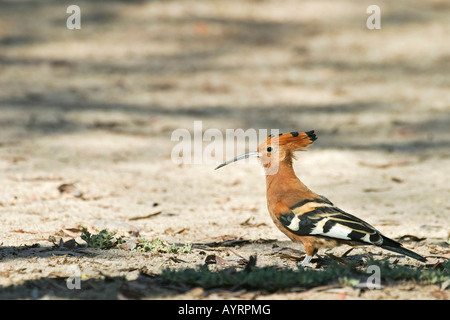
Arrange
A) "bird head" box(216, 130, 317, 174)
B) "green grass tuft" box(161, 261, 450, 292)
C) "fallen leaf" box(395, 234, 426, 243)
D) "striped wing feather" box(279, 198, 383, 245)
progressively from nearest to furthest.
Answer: "green grass tuft" box(161, 261, 450, 292), "striped wing feather" box(279, 198, 383, 245), "bird head" box(216, 130, 317, 174), "fallen leaf" box(395, 234, 426, 243)

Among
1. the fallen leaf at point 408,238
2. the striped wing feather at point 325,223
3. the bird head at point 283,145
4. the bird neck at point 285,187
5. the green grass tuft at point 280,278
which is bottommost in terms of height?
the fallen leaf at point 408,238

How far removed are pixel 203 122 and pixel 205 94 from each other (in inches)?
36.3

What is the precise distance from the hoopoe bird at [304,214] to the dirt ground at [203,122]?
0.89 feet

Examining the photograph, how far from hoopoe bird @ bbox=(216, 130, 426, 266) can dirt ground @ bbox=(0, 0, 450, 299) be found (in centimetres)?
27

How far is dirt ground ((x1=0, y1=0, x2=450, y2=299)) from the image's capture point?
13.7ft

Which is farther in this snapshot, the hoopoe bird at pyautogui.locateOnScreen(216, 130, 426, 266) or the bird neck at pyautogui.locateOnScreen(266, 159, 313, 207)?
the bird neck at pyautogui.locateOnScreen(266, 159, 313, 207)

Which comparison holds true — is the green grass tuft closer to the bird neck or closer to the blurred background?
the bird neck

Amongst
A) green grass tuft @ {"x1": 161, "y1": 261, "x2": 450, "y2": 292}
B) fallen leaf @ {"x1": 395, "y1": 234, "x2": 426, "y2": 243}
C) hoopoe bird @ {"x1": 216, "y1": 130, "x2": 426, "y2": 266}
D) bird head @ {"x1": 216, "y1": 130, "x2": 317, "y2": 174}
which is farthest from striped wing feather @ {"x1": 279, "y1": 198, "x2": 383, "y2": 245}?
fallen leaf @ {"x1": 395, "y1": 234, "x2": 426, "y2": 243}

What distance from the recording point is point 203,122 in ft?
A: 26.9

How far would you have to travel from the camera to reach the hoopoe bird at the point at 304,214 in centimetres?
361

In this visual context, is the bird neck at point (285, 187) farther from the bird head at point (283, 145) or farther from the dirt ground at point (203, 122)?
the dirt ground at point (203, 122)

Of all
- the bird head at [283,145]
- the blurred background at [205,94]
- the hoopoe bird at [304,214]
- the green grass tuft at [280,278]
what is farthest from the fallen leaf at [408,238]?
the green grass tuft at [280,278]
